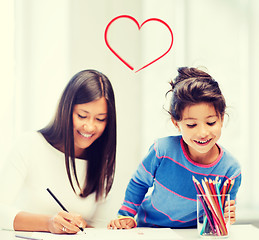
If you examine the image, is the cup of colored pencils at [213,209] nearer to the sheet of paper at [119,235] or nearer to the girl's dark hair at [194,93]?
the sheet of paper at [119,235]

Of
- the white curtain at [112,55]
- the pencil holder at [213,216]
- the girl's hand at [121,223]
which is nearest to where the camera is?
the pencil holder at [213,216]

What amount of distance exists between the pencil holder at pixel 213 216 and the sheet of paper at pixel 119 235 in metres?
0.06

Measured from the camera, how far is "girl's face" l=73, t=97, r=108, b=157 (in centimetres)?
97

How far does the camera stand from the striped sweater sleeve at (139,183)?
97 centimetres

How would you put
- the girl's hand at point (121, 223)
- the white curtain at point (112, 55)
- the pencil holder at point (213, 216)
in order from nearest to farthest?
1. the pencil holder at point (213, 216)
2. the girl's hand at point (121, 223)
3. the white curtain at point (112, 55)

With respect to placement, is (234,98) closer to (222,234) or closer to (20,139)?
(222,234)

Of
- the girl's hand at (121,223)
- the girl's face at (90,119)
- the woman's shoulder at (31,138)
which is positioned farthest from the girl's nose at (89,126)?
the girl's hand at (121,223)

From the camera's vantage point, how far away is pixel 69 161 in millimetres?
1004

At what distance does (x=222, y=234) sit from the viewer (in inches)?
A: 33.2

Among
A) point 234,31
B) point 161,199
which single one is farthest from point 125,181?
point 234,31

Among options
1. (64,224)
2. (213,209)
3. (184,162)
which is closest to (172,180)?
(184,162)

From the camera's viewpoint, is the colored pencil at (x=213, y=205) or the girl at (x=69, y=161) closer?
the colored pencil at (x=213, y=205)

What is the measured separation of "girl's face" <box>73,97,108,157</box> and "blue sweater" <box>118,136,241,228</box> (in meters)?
0.13

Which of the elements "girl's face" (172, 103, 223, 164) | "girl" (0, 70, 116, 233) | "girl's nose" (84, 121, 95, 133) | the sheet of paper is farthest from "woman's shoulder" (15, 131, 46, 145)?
"girl's face" (172, 103, 223, 164)
